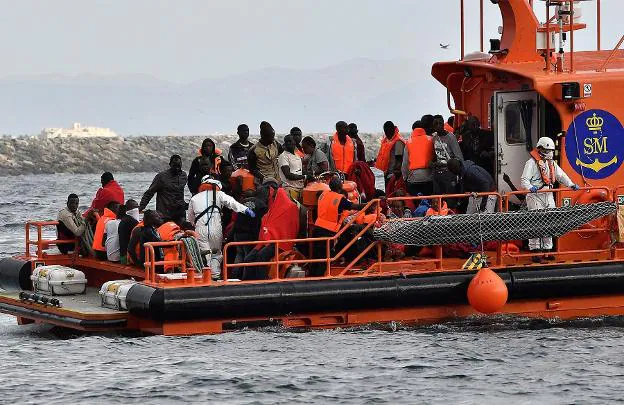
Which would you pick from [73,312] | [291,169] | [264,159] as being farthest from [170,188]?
[73,312]

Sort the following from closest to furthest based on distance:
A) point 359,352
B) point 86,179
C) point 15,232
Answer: point 359,352, point 15,232, point 86,179

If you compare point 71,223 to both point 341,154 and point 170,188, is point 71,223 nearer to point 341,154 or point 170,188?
point 170,188

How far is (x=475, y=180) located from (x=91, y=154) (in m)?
65.5

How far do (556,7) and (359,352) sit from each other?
14.2 ft

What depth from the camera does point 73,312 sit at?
15219 millimetres

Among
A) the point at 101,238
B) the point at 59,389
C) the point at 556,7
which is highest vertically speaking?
the point at 556,7

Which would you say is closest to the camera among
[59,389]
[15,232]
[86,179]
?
[59,389]

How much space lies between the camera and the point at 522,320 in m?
15.8

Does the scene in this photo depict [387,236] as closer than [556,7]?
Yes

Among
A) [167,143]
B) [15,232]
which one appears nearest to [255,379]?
[15,232]

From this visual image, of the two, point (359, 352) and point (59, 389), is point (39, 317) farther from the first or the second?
point (359, 352)

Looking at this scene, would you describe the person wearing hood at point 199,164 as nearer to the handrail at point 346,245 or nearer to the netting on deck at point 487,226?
the handrail at point 346,245

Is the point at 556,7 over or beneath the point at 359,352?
over

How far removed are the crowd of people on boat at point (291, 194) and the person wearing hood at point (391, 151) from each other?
0.01 meters
